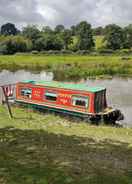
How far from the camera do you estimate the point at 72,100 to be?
20688mm

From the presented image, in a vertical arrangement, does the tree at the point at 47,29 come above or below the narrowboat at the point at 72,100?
above

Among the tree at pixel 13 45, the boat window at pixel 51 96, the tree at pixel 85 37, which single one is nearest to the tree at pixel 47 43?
the tree at pixel 13 45

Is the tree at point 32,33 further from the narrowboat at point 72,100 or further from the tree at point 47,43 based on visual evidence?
the narrowboat at point 72,100

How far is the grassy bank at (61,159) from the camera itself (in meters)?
7.32

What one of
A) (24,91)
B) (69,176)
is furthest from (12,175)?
(24,91)

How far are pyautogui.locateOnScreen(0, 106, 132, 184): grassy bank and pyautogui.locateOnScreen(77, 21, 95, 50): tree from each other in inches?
3294

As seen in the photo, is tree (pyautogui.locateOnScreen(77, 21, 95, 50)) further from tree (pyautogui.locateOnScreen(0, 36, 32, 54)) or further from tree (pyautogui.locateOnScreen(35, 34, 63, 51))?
tree (pyautogui.locateOnScreen(0, 36, 32, 54))

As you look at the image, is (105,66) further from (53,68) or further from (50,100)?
(50,100)

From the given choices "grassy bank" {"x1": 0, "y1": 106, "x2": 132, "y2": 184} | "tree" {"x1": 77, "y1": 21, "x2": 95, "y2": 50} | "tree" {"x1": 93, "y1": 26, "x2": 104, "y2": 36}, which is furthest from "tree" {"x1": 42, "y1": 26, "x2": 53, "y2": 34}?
"grassy bank" {"x1": 0, "y1": 106, "x2": 132, "y2": 184}

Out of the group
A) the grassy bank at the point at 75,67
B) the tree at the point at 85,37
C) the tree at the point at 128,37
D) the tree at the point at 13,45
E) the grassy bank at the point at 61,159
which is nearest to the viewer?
the grassy bank at the point at 61,159

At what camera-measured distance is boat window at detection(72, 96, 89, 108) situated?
65.7ft

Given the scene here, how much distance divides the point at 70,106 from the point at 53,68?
39.9 metres

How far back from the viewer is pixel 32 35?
101250 millimetres

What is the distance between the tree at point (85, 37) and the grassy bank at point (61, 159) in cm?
8367
